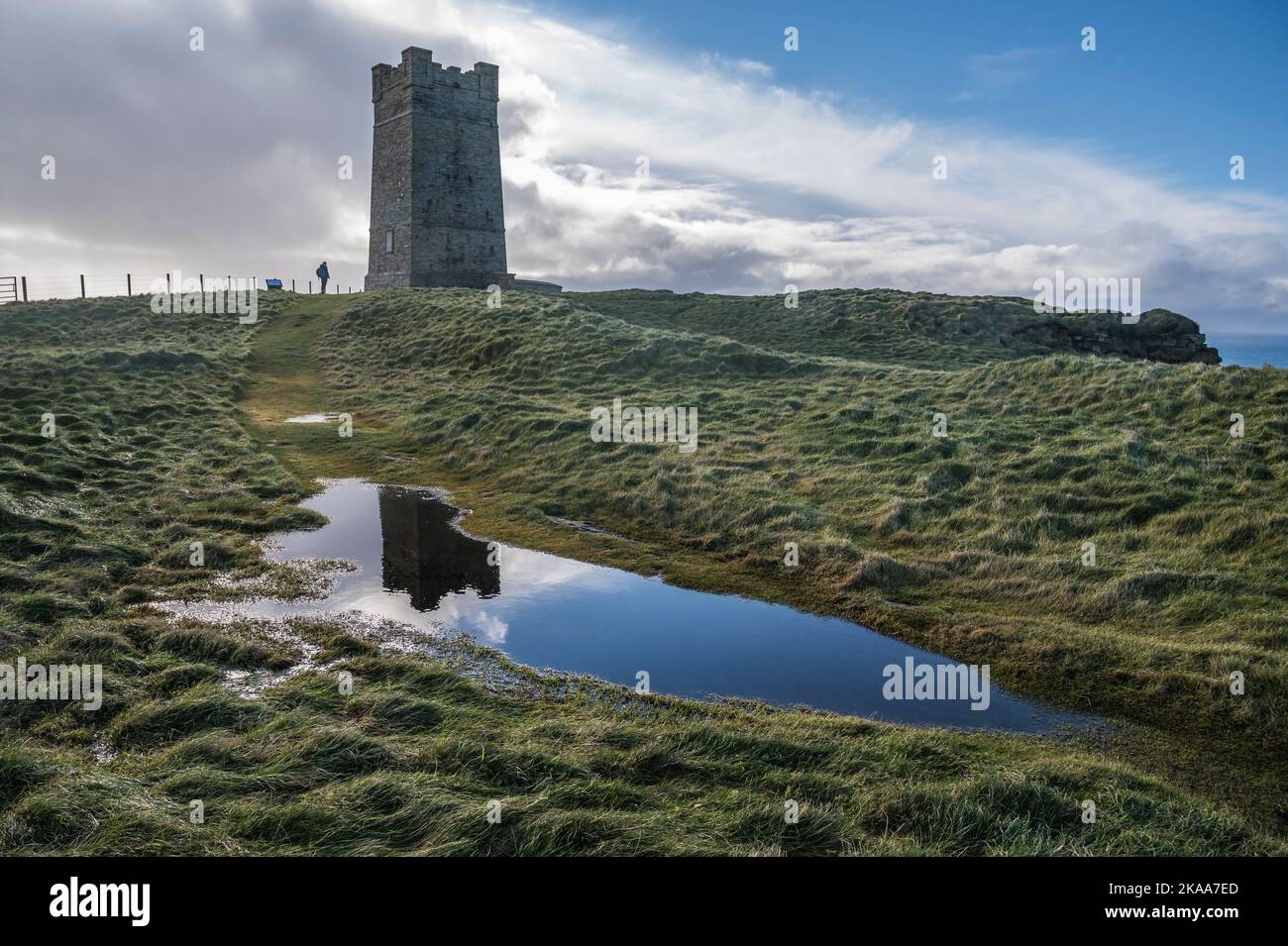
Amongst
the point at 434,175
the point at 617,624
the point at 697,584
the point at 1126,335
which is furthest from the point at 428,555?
the point at 1126,335

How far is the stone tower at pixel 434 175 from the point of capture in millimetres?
49000

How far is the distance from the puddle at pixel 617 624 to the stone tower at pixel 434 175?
39988 mm

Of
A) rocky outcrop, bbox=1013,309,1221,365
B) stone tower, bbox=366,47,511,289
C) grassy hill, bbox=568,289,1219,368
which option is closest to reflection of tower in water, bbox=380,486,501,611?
grassy hill, bbox=568,289,1219,368

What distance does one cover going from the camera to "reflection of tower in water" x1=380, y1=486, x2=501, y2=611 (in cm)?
1185

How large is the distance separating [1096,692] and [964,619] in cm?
201

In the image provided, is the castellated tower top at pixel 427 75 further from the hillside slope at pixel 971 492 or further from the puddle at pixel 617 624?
the puddle at pixel 617 624

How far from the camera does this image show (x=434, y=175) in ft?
163

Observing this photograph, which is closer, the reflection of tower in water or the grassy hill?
the reflection of tower in water

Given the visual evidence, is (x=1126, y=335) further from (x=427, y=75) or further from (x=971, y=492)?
(x=427, y=75)

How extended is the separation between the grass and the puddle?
0.59 meters

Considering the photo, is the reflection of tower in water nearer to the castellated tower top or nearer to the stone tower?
the stone tower

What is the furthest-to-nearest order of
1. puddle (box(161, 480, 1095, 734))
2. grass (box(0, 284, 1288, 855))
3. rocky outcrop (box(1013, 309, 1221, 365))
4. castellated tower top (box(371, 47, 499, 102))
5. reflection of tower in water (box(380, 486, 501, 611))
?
castellated tower top (box(371, 47, 499, 102))
rocky outcrop (box(1013, 309, 1221, 365))
reflection of tower in water (box(380, 486, 501, 611))
puddle (box(161, 480, 1095, 734))
grass (box(0, 284, 1288, 855))

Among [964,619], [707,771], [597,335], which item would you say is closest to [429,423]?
[597,335]
